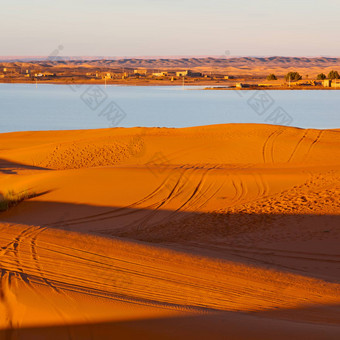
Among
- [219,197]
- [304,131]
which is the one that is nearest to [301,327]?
[219,197]

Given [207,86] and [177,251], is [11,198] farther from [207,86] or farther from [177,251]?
[207,86]

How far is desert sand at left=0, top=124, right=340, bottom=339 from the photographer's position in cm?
520

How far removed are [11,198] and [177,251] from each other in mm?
7087

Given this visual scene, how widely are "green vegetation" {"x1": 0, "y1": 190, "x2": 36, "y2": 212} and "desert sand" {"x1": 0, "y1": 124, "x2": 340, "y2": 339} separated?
0.22 meters

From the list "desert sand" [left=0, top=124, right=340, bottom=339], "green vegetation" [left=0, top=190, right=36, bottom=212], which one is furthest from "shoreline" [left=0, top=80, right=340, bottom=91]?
"green vegetation" [left=0, top=190, right=36, bottom=212]

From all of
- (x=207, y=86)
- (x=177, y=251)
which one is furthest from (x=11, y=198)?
(x=207, y=86)

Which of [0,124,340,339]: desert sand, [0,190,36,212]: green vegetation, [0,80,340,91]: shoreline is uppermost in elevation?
[0,80,340,91]: shoreline

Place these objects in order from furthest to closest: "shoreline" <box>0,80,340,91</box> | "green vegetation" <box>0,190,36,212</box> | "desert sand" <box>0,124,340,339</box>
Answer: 1. "shoreline" <box>0,80,340,91</box>
2. "green vegetation" <box>0,190,36,212</box>
3. "desert sand" <box>0,124,340,339</box>

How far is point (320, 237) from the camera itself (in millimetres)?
10492

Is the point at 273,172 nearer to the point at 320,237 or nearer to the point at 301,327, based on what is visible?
the point at 320,237

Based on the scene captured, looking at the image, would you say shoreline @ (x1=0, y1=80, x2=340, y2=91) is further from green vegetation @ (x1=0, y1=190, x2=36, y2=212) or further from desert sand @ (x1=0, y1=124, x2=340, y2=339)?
green vegetation @ (x1=0, y1=190, x2=36, y2=212)

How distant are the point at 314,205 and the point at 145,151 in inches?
510

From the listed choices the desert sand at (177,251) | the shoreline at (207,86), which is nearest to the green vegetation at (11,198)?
the desert sand at (177,251)

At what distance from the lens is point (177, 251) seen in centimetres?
841
